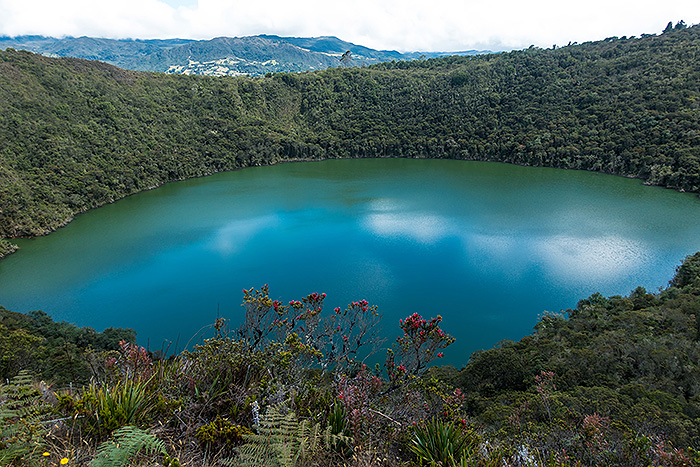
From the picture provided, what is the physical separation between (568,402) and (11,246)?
1519 inches

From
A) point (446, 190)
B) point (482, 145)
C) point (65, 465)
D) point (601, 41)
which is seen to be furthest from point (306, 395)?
point (601, 41)

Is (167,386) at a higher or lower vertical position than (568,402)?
higher

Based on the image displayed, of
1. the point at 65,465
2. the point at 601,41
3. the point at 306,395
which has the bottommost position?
the point at 306,395

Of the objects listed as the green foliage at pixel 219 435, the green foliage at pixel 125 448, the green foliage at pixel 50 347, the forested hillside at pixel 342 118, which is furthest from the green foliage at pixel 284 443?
the forested hillside at pixel 342 118

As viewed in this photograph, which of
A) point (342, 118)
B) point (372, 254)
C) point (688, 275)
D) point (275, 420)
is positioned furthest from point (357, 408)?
point (342, 118)

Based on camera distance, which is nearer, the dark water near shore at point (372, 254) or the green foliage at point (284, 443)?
the green foliage at point (284, 443)

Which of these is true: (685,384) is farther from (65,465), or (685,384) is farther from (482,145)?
(482,145)

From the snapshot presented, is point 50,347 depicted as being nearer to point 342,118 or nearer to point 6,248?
point 6,248

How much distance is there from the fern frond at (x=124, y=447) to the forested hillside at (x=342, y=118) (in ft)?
118

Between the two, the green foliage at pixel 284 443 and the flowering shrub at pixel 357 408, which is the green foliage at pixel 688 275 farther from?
the green foliage at pixel 284 443

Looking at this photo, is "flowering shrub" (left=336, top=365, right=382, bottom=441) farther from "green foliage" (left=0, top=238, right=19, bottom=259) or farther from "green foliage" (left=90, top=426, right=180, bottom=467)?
"green foliage" (left=0, top=238, right=19, bottom=259)

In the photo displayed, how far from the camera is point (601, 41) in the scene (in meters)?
79.2

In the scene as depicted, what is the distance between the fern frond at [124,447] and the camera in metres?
2.90

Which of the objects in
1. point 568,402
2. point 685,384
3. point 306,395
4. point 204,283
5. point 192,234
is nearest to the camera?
point 306,395
